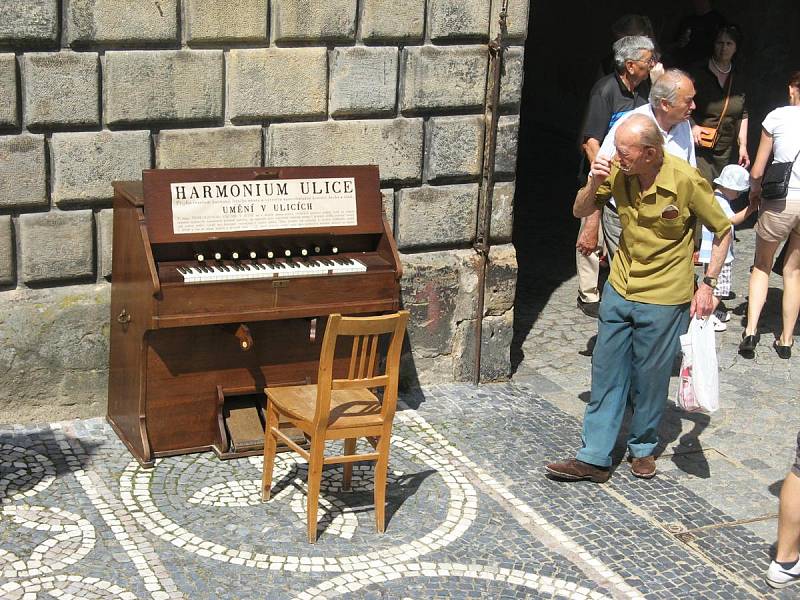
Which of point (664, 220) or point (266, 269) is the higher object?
point (664, 220)

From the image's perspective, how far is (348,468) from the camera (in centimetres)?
618

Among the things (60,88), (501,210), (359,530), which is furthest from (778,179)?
(60,88)

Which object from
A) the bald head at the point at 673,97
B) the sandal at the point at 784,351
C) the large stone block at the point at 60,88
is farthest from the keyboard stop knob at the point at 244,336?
the sandal at the point at 784,351

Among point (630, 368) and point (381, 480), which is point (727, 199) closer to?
point (630, 368)

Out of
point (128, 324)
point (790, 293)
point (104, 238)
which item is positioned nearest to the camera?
point (128, 324)

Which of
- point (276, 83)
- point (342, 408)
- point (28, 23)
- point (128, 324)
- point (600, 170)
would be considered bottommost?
point (342, 408)

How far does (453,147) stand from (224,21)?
5.35 ft

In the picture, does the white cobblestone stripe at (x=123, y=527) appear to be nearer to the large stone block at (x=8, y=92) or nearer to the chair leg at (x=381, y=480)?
the chair leg at (x=381, y=480)

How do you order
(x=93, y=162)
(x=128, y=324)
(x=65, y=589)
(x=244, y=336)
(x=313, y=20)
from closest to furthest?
(x=65, y=589) < (x=244, y=336) < (x=128, y=324) < (x=93, y=162) < (x=313, y=20)

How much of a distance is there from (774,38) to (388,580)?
914cm

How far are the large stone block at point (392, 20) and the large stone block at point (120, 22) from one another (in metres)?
1.13

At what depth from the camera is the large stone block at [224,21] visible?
6664 millimetres

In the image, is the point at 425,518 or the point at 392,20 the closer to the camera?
the point at 425,518

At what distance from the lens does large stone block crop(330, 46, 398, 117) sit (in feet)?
23.4
